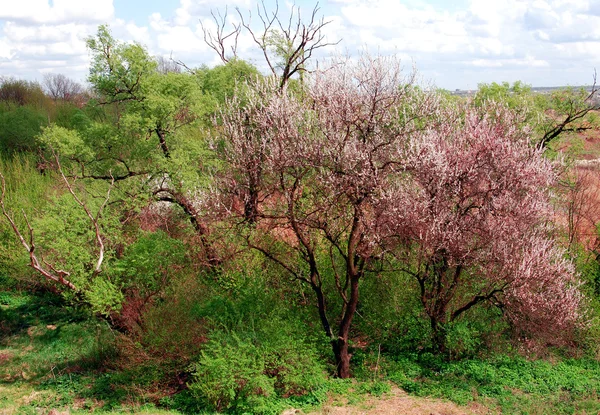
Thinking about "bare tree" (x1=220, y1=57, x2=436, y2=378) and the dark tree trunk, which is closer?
"bare tree" (x1=220, y1=57, x2=436, y2=378)

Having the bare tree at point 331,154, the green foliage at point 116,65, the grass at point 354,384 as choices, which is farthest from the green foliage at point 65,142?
the bare tree at point 331,154

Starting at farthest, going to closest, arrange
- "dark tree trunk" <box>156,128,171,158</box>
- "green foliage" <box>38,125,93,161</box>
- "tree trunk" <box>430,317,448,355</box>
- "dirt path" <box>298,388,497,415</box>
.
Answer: "dark tree trunk" <box>156,128,171,158</box>
"green foliage" <box>38,125,93,161</box>
"tree trunk" <box>430,317,448,355</box>
"dirt path" <box>298,388,497,415</box>

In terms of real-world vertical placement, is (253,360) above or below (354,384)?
above

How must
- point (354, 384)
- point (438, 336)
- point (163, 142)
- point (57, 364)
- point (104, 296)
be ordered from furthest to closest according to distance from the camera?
1. point (163, 142)
2. point (57, 364)
3. point (104, 296)
4. point (438, 336)
5. point (354, 384)

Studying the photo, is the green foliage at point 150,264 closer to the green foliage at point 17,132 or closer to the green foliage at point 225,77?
→ the green foliage at point 225,77

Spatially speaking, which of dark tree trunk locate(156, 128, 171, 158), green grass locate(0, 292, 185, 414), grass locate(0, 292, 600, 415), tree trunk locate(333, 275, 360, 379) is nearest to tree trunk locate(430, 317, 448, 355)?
grass locate(0, 292, 600, 415)

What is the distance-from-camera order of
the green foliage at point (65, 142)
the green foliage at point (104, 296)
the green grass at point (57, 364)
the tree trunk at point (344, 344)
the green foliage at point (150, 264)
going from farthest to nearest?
the green foliage at point (65, 142)
the green foliage at point (150, 264)
the green foliage at point (104, 296)
the green grass at point (57, 364)
the tree trunk at point (344, 344)

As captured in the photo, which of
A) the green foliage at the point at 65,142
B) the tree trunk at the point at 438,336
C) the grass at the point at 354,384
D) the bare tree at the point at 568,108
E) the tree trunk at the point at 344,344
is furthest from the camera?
the bare tree at the point at 568,108

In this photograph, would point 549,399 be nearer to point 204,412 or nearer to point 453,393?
point 453,393

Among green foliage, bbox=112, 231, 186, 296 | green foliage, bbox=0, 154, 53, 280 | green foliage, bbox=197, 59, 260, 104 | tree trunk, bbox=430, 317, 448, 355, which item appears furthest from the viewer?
green foliage, bbox=0, 154, 53, 280

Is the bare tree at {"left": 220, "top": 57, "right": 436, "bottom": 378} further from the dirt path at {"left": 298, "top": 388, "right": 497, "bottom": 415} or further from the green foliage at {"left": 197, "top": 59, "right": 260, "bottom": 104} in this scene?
the green foliage at {"left": 197, "top": 59, "right": 260, "bottom": 104}

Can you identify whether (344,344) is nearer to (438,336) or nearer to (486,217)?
(438,336)

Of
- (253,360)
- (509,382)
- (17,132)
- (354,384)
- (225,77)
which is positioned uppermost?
(225,77)

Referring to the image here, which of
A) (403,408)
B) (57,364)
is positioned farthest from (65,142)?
(403,408)
